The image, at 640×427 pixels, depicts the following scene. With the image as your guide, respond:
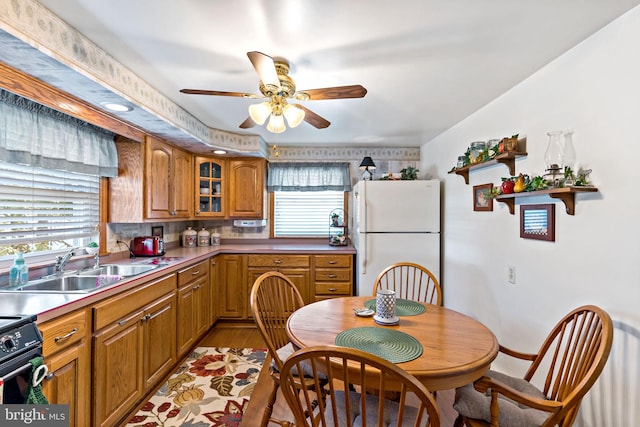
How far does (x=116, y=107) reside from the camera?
2.07 meters

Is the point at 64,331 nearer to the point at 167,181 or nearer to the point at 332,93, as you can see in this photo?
the point at 332,93

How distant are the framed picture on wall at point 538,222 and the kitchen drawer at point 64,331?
2.54 meters

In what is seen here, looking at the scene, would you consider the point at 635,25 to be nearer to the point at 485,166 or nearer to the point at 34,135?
the point at 485,166

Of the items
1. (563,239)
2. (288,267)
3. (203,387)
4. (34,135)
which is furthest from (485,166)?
(34,135)

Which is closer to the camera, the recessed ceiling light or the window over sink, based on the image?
the window over sink

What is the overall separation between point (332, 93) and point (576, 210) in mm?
1437

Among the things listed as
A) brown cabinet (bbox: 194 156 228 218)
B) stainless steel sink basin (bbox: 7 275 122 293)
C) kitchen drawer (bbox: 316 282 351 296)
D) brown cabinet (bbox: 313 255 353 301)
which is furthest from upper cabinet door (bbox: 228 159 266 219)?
stainless steel sink basin (bbox: 7 275 122 293)

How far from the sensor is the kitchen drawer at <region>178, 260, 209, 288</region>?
8.62ft

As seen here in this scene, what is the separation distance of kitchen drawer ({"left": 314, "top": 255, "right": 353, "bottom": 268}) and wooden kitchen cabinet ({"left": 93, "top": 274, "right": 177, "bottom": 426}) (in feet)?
5.13

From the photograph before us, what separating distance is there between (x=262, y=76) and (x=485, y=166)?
189cm

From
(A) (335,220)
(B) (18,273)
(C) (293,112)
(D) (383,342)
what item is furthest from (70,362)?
(A) (335,220)

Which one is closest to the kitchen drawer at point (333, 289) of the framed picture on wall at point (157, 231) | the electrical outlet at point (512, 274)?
the electrical outlet at point (512, 274)

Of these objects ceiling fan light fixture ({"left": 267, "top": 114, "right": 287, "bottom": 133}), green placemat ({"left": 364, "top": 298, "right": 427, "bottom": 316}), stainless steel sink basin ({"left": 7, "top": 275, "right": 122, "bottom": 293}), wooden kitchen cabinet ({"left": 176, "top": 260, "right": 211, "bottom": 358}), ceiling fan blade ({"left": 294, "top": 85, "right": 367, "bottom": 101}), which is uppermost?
ceiling fan blade ({"left": 294, "top": 85, "right": 367, "bottom": 101})

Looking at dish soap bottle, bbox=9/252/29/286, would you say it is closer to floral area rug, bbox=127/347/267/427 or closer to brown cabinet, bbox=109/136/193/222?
brown cabinet, bbox=109/136/193/222
